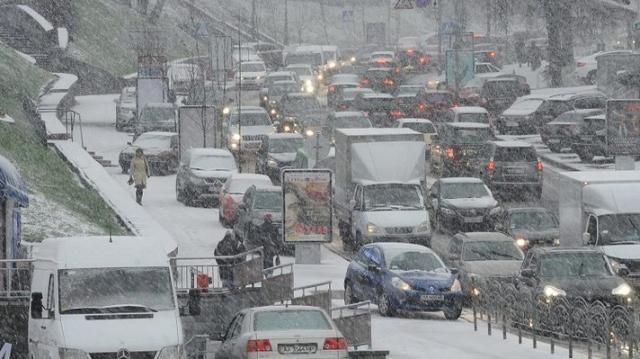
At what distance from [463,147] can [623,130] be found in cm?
585

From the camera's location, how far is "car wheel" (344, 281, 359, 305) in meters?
32.9

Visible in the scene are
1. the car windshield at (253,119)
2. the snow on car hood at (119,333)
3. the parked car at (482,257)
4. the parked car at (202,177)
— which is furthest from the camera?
the car windshield at (253,119)

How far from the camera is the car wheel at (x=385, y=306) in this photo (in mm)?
31438

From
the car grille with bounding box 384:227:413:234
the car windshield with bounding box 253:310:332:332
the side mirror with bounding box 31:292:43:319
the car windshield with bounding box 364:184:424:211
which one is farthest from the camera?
the car windshield with bounding box 364:184:424:211

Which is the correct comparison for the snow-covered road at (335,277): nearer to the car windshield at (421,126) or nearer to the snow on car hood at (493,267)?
the snow on car hood at (493,267)

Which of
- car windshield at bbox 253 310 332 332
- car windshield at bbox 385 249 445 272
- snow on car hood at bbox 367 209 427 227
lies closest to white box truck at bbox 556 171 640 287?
car windshield at bbox 385 249 445 272

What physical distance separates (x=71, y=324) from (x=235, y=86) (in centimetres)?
6695

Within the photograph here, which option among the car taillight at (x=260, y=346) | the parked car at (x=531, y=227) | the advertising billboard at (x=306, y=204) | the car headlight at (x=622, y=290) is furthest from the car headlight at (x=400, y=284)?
the car taillight at (x=260, y=346)

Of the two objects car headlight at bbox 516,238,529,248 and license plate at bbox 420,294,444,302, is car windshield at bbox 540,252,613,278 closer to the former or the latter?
license plate at bbox 420,294,444,302

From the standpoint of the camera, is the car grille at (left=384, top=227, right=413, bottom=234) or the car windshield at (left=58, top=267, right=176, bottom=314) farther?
the car grille at (left=384, top=227, right=413, bottom=234)

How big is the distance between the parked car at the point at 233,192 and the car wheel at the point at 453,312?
13.6 m

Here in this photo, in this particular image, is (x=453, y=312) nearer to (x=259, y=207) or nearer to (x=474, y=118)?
(x=259, y=207)

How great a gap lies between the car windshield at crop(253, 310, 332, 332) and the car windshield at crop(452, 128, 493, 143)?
31.8m

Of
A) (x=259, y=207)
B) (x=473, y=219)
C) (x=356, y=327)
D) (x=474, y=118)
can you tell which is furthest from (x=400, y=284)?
(x=474, y=118)
